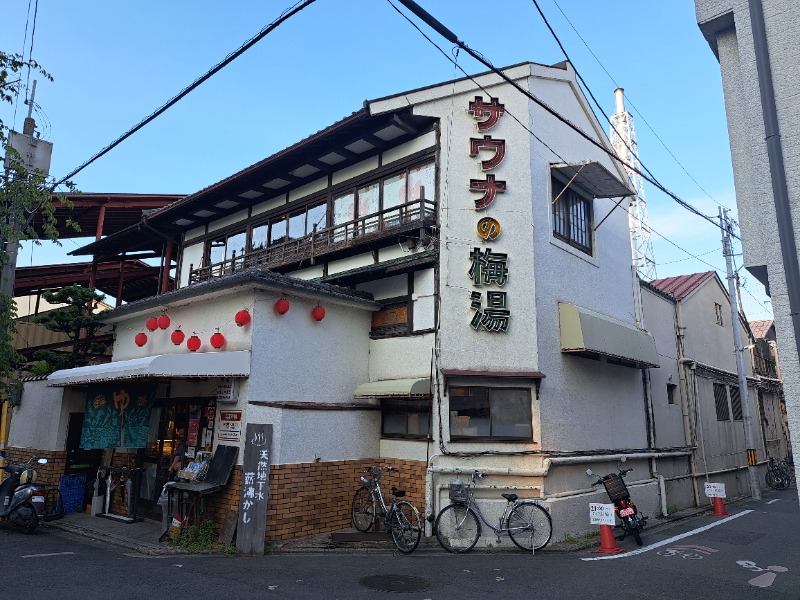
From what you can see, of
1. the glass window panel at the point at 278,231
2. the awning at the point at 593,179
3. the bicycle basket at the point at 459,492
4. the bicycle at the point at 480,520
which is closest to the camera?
the bicycle at the point at 480,520

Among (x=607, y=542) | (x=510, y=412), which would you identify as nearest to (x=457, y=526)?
(x=510, y=412)

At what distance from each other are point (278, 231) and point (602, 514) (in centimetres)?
1290

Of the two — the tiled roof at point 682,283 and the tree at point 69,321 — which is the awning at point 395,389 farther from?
the tiled roof at point 682,283

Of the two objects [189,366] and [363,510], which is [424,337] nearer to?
[363,510]

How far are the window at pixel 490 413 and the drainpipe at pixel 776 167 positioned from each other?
7539 mm

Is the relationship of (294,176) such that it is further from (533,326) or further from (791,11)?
(791,11)

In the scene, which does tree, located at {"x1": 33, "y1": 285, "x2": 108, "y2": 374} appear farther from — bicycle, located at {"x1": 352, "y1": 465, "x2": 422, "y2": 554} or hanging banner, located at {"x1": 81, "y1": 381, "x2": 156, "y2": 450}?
bicycle, located at {"x1": 352, "y1": 465, "x2": 422, "y2": 554}

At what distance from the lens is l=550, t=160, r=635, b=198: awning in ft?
45.6

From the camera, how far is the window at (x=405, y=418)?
1270 cm

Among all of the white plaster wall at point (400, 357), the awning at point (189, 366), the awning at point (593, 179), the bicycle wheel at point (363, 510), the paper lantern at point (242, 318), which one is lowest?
the bicycle wheel at point (363, 510)

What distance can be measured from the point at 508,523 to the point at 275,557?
473cm

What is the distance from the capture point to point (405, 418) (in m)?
→ 13.2

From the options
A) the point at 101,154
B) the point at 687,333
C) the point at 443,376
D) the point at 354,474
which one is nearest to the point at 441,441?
the point at 443,376

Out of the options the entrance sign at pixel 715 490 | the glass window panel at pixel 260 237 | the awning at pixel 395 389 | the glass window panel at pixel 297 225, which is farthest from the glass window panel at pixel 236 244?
the entrance sign at pixel 715 490
